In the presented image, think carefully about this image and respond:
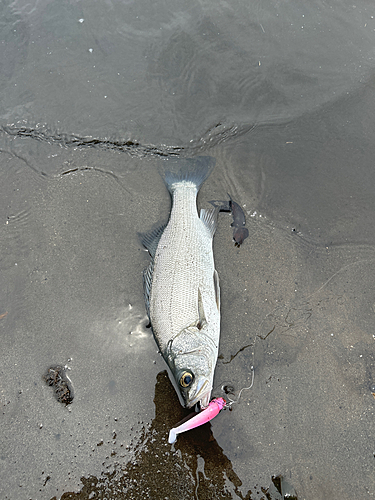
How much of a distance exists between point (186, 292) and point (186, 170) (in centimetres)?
166

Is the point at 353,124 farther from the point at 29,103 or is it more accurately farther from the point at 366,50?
the point at 29,103

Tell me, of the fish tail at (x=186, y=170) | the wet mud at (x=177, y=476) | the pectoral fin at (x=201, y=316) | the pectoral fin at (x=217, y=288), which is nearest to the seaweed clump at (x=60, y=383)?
the wet mud at (x=177, y=476)

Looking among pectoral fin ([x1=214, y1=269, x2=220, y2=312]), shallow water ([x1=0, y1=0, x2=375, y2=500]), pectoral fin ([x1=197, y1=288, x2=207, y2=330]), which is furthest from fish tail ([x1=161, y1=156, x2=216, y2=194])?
pectoral fin ([x1=197, y1=288, x2=207, y2=330])

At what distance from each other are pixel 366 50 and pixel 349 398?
4.63 m

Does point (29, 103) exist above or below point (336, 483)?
above

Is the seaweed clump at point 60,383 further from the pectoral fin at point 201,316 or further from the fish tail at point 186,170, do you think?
the fish tail at point 186,170

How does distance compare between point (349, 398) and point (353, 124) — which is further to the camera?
point (353, 124)

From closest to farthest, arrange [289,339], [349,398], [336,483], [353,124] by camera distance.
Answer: [336,483]
[349,398]
[289,339]
[353,124]

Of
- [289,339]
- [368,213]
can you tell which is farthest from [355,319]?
[368,213]

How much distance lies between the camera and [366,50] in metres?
3.97

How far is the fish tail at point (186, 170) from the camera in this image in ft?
12.1

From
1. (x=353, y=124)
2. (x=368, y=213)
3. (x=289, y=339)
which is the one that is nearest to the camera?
(x=289, y=339)

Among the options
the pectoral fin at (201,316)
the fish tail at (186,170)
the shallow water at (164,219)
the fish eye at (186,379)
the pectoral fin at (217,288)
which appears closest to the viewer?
the fish eye at (186,379)

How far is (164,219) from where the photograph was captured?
3680mm
